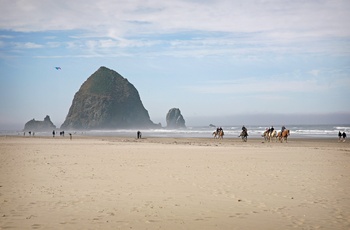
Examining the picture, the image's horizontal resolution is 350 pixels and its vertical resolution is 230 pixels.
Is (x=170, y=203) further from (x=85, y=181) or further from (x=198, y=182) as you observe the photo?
(x=85, y=181)

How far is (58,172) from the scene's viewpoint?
46.2ft

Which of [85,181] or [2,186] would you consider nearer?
[2,186]

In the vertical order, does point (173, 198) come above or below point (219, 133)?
below

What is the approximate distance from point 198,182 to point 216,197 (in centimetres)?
234

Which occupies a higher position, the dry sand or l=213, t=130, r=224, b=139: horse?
l=213, t=130, r=224, b=139: horse

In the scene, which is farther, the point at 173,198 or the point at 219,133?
the point at 219,133

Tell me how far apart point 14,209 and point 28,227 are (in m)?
1.60

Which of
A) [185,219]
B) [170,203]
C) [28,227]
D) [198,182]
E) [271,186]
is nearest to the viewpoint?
[28,227]

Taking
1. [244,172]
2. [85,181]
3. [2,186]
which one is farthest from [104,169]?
[244,172]

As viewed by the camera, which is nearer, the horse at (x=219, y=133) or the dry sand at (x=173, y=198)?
the dry sand at (x=173, y=198)

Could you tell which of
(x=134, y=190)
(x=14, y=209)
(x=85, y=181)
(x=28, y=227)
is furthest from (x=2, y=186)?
(x=28, y=227)

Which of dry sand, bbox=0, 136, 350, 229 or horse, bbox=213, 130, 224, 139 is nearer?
dry sand, bbox=0, 136, 350, 229

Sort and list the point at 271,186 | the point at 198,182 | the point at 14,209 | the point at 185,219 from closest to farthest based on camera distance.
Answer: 1. the point at 185,219
2. the point at 14,209
3. the point at 271,186
4. the point at 198,182

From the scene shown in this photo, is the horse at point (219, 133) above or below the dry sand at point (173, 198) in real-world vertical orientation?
above
